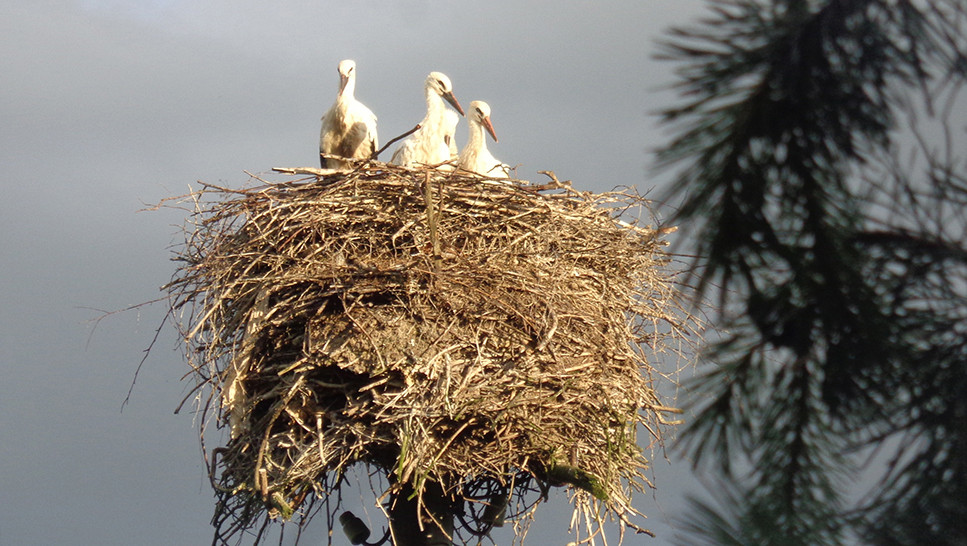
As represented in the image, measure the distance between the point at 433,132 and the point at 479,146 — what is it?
0.31 meters

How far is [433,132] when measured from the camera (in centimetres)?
648

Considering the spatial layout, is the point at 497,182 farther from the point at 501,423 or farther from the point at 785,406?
the point at 785,406

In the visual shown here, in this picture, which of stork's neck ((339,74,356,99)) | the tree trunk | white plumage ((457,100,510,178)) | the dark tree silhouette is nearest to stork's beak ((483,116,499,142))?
white plumage ((457,100,510,178))

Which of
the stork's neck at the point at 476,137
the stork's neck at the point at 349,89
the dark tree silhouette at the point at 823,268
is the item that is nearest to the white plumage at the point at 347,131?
the stork's neck at the point at 349,89

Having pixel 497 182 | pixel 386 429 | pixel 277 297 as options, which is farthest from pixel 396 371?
pixel 497 182

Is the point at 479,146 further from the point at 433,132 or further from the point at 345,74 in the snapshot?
the point at 345,74

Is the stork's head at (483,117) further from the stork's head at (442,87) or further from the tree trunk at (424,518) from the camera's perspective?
the tree trunk at (424,518)

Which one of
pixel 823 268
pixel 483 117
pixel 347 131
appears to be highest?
pixel 483 117

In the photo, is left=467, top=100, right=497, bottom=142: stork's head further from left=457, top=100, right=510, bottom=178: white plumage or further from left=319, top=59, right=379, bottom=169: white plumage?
left=319, top=59, right=379, bottom=169: white plumage

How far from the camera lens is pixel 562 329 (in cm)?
460

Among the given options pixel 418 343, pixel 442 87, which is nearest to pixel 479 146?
pixel 442 87

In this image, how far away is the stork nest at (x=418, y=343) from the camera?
14.3 feet

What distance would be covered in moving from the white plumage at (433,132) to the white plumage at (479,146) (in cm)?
12

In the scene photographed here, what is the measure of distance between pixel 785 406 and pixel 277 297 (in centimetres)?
394
